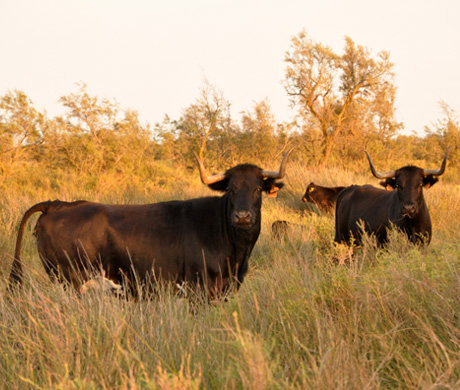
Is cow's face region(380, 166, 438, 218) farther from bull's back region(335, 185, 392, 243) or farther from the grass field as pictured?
the grass field

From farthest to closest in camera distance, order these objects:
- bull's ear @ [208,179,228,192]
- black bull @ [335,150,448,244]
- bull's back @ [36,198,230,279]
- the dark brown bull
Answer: the dark brown bull → black bull @ [335,150,448,244] → bull's ear @ [208,179,228,192] → bull's back @ [36,198,230,279]

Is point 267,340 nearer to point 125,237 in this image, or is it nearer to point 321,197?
point 125,237

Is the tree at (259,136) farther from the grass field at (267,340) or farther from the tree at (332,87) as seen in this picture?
the grass field at (267,340)

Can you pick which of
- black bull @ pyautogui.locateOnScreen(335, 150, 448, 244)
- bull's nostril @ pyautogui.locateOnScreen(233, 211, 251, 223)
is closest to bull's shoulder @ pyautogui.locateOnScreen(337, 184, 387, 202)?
black bull @ pyautogui.locateOnScreen(335, 150, 448, 244)

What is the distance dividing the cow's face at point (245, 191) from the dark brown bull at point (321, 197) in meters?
6.81

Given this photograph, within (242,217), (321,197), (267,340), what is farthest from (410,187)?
(321,197)

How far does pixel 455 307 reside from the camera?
290cm

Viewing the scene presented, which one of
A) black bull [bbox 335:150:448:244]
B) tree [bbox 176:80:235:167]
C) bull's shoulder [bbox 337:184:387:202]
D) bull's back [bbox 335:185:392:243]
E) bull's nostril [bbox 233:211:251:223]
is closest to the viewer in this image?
bull's nostril [bbox 233:211:251:223]

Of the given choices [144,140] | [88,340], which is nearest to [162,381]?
[88,340]

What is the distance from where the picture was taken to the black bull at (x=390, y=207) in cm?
644

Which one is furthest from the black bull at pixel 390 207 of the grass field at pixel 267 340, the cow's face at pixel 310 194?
the cow's face at pixel 310 194

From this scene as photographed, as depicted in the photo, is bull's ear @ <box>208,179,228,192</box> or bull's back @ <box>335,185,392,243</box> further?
bull's back @ <box>335,185,392,243</box>

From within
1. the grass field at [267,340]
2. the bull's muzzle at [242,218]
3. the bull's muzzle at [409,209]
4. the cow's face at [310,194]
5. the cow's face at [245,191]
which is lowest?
the grass field at [267,340]

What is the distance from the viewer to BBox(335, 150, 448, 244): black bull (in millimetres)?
6441
